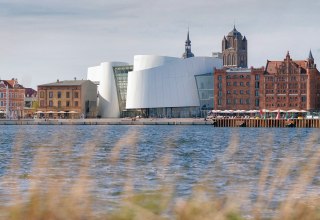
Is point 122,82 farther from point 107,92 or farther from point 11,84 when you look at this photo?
point 11,84

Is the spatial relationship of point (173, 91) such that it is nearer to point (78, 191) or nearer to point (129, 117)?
point (129, 117)

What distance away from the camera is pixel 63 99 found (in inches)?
6747

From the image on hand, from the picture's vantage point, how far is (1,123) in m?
162

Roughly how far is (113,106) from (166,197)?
177965 mm

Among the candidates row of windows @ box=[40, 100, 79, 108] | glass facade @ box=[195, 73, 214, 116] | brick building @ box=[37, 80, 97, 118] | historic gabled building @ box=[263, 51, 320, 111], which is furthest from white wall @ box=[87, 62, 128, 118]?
historic gabled building @ box=[263, 51, 320, 111]

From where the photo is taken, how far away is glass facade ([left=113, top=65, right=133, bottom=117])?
18700 cm

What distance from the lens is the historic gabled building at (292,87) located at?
16038cm

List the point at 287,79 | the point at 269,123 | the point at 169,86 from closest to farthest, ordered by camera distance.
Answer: the point at 269,123 → the point at 287,79 → the point at 169,86

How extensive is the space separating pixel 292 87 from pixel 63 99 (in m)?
55.8

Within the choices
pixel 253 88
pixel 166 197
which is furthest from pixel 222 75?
pixel 166 197

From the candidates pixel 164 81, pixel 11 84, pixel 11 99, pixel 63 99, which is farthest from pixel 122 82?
pixel 11 99

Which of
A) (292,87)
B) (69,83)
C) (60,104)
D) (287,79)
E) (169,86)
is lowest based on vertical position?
(60,104)

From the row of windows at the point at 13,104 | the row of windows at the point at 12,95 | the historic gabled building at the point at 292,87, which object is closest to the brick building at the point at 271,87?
the historic gabled building at the point at 292,87

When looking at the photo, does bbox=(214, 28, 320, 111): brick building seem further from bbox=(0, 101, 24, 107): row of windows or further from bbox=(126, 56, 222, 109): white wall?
bbox=(0, 101, 24, 107): row of windows
